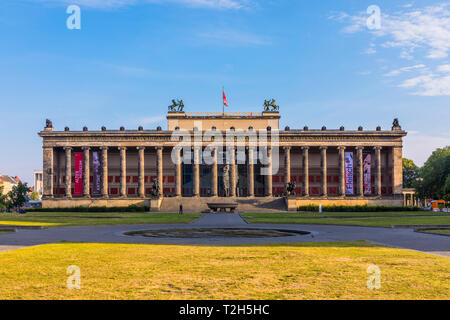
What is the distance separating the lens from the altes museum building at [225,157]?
305 ft

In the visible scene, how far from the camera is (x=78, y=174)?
93.6 m

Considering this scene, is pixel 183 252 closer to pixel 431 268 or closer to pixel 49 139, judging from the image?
pixel 431 268

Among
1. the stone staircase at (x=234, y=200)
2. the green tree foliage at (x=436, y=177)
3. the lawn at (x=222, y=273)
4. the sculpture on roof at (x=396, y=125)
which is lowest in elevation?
the stone staircase at (x=234, y=200)

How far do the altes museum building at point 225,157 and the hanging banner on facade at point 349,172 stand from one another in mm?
201

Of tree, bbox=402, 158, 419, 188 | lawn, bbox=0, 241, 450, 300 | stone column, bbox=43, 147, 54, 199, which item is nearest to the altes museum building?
stone column, bbox=43, 147, 54, 199

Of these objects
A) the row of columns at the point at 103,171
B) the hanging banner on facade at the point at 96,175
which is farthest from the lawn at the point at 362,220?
the hanging banner on facade at the point at 96,175

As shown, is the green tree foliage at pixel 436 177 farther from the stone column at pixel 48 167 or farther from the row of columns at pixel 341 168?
the stone column at pixel 48 167

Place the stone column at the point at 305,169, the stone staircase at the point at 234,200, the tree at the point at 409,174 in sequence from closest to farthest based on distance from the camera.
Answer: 1. the stone staircase at the point at 234,200
2. the stone column at the point at 305,169
3. the tree at the point at 409,174

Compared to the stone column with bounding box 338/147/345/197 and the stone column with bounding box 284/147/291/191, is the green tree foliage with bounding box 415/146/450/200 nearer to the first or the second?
the stone column with bounding box 338/147/345/197

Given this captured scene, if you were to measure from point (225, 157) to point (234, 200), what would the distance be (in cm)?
1309

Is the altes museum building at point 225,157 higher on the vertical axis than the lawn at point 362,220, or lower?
higher

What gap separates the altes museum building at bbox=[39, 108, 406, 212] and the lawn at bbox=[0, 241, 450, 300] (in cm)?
7354

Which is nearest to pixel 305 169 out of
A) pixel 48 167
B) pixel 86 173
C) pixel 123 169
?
pixel 123 169

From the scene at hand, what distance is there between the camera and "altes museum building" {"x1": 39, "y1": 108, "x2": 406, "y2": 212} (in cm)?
9306
